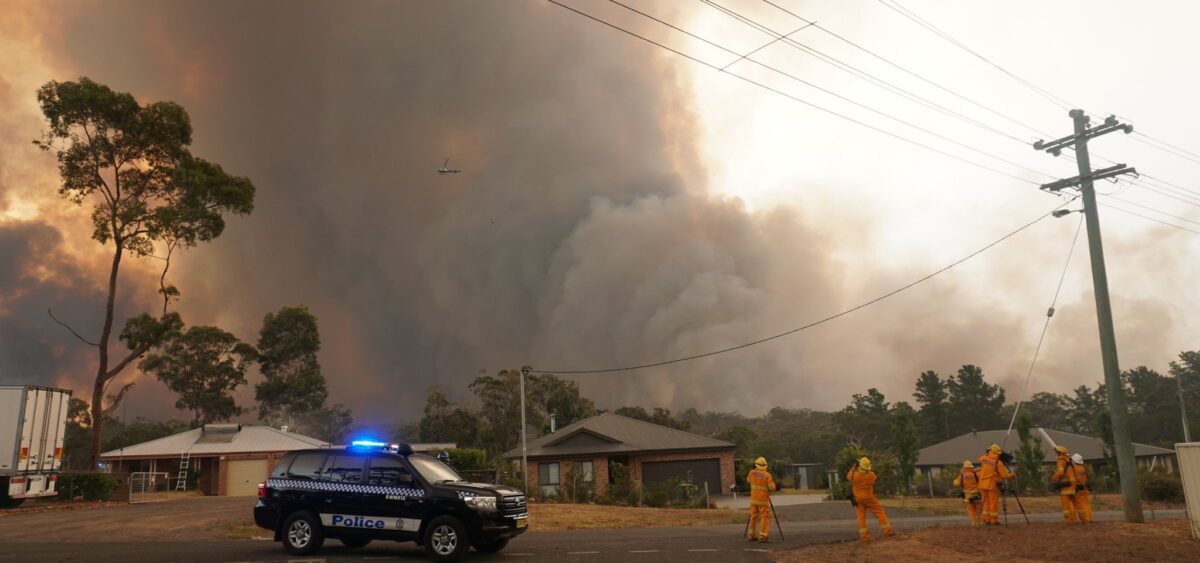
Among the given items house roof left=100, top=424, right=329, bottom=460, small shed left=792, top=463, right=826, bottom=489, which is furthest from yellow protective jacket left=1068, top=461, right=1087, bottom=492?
small shed left=792, top=463, right=826, bottom=489

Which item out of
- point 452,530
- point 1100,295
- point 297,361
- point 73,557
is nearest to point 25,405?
point 73,557

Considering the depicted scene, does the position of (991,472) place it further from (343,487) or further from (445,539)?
(343,487)

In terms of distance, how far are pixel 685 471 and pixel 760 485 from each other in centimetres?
2547

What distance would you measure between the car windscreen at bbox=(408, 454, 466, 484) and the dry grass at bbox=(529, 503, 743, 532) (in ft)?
20.0

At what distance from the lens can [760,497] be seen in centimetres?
1550

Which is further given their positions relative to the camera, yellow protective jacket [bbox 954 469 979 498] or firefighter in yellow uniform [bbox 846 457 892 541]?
yellow protective jacket [bbox 954 469 979 498]

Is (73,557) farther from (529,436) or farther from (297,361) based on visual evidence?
(529,436)

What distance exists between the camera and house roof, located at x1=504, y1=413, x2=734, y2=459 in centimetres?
3954

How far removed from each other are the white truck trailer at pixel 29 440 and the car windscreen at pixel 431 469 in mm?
18784

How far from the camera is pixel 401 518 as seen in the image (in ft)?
40.7

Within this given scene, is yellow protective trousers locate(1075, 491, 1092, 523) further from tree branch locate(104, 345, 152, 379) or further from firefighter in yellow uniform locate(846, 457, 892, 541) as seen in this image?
tree branch locate(104, 345, 152, 379)

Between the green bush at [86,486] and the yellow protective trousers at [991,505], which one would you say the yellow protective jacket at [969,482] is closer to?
the yellow protective trousers at [991,505]

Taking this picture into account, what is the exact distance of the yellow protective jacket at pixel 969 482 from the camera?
55.5 ft

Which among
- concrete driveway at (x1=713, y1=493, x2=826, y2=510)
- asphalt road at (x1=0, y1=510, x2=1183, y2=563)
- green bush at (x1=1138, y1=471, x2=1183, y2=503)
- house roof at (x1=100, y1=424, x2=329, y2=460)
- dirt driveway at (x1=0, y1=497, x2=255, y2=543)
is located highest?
house roof at (x1=100, y1=424, x2=329, y2=460)
